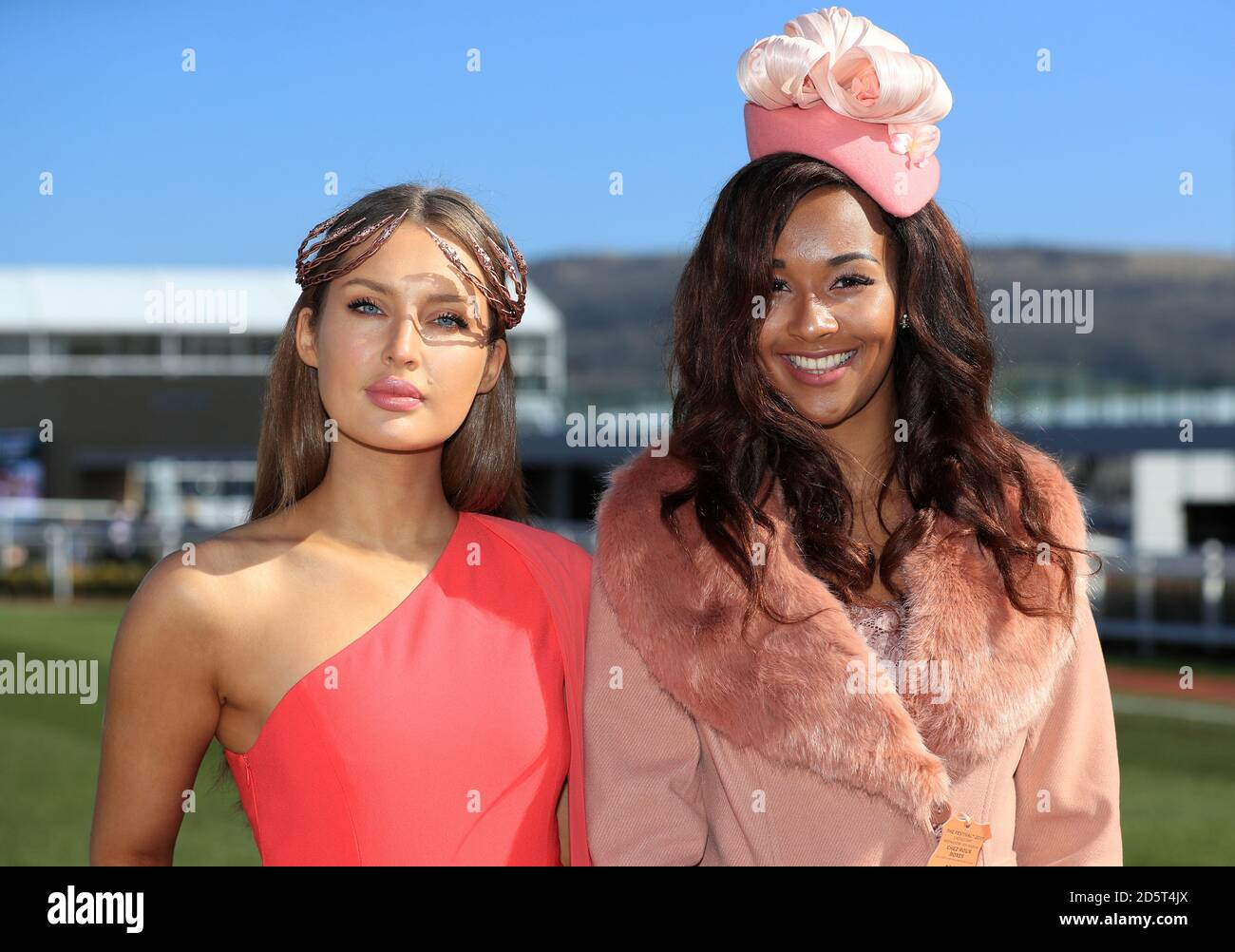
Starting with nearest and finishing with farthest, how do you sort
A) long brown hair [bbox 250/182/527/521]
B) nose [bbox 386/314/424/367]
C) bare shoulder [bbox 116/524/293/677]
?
bare shoulder [bbox 116/524/293/677] < nose [bbox 386/314/424/367] < long brown hair [bbox 250/182/527/521]

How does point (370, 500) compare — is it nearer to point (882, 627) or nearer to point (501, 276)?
point (501, 276)

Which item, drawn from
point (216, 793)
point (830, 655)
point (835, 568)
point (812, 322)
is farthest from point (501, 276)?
point (216, 793)

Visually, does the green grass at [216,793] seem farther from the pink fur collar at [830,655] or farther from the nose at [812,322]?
the nose at [812,322]

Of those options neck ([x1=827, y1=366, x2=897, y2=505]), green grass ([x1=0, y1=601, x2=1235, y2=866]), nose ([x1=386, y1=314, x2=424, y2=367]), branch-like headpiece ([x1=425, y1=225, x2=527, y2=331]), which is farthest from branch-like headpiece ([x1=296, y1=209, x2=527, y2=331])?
green grass ([x1=0, y1=601, x2=1235, y2=866])

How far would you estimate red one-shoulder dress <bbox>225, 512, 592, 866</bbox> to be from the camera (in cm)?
246

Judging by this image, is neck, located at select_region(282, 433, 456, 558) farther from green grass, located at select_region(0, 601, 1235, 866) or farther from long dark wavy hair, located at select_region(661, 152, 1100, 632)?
green grass, located at select_region(0, 601, 1235, 866)

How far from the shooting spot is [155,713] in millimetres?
2412

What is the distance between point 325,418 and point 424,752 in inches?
27.3

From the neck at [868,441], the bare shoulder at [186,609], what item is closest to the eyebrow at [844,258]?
the neck at [868,441]

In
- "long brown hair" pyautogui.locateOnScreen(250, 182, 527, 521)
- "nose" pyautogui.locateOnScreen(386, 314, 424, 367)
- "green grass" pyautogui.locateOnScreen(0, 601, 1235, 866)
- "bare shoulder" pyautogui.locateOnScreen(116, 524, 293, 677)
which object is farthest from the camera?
"green grass" pyautogui.locateOnScreen(0, 601, 1235, 866)

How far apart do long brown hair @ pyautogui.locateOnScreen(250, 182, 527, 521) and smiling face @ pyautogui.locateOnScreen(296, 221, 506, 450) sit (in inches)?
2.0

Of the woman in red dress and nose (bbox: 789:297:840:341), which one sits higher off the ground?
nose (bbox: 789:297:840:341)

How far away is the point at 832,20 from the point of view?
8.71 feet
